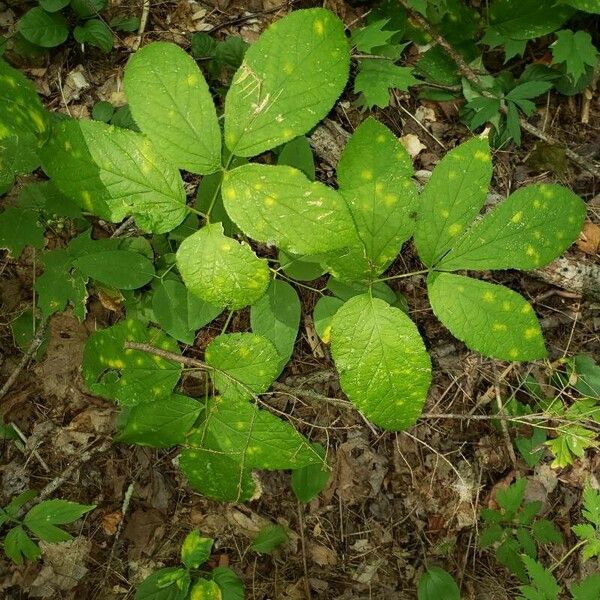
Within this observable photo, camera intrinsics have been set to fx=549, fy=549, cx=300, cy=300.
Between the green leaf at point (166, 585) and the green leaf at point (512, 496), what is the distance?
4.76ft

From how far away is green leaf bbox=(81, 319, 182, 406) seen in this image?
6.88 ft

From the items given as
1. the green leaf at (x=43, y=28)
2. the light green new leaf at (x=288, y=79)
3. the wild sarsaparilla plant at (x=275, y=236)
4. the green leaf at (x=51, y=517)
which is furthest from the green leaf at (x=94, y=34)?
the green leaf at (x=51, y=517)

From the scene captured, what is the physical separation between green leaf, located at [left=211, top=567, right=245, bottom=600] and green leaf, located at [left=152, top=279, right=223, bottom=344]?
3.54 ft

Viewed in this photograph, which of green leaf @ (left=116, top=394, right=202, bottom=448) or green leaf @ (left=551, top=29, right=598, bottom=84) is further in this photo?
green leaf @ (left=551, top=29, right=598, bottom=84)

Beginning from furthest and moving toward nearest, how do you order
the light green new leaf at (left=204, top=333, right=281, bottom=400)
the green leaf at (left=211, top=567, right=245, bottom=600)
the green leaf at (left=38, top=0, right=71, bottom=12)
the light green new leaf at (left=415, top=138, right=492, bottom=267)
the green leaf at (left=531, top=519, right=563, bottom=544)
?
the green leaf at (left=531, top=519, right=563, bottom=544) → the green leaf at (left=211, top=567, right=245, bottom=600) → the green leaf at (left=38, top=0, right=71, bottom=12) → the light green new leaf at (left=204, top=333, right=281, bottom=400) → the light green new leaf at (left=415, top=138, right=492, bottom=267)

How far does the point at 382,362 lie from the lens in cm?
189

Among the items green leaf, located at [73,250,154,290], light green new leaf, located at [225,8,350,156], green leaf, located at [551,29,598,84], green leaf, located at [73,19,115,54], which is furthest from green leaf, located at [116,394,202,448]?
green leaf, located at [551,29,598,84]

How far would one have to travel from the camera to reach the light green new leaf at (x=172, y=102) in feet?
5.58

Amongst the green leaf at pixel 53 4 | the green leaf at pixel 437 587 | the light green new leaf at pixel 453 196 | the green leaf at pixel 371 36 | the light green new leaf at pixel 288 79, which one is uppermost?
the green leaf at pixel 53 4

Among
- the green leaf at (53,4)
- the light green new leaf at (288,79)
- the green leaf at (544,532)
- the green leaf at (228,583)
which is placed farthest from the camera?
the green leaf at (544,532)

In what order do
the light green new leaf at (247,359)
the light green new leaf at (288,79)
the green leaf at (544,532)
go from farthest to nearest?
1. the green leaf at (544,532)
2. the light green new leaf at (247,359)
3. the light green new leaf at (288,79)

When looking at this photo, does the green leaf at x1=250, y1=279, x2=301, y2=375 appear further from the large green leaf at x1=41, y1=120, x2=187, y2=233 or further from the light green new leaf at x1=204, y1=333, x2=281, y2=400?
the large green leaf at x1=41, y1=120, x2=187, y2=233

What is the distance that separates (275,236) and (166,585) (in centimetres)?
162

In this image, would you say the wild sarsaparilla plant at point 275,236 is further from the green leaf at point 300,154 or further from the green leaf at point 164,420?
the green leaf at point 300,154
